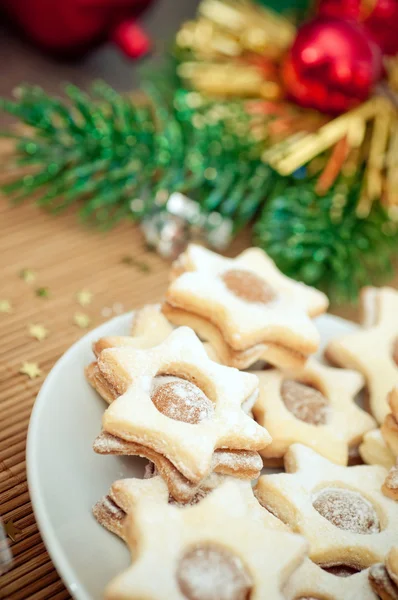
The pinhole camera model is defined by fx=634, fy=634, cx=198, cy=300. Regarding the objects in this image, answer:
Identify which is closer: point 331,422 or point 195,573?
point 195,573

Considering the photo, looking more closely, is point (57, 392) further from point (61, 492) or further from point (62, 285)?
point (62, 285)

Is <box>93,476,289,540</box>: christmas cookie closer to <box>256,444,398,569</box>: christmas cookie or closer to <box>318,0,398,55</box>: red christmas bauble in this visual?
<box>256,444,398,569</box>: christmas cookie

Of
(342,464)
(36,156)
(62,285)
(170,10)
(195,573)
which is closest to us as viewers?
(195,573)

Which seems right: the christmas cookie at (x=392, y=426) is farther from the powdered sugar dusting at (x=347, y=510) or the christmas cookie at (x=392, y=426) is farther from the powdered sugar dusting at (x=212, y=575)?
the powdered sugar dusting at (x=212, y=575)

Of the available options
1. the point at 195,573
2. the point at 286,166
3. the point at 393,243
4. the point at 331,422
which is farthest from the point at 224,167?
the point at 195,573

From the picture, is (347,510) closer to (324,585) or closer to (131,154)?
(324,585)

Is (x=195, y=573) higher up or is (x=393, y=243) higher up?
(x=195, y=573)
